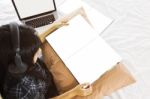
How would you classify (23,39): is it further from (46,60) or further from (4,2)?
(4,2)

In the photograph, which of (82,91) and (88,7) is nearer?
(82,91)

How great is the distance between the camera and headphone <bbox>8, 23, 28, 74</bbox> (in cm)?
70

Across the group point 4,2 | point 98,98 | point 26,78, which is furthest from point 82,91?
point 4,2

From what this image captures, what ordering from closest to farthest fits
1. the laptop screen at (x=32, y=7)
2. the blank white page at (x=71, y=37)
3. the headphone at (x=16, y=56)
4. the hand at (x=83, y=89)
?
1. the headphone at (x=16, y=56)
2. the hand at (x=83, y=89)
3. the blank white page at (x=71, y=37)
4. the laptop screen at (x=32, y=7)

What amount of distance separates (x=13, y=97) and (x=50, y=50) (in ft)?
0.90

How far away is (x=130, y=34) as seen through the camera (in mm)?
1162

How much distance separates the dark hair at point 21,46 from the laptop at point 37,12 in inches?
16.3

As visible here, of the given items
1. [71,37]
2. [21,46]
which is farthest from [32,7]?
[21,46]

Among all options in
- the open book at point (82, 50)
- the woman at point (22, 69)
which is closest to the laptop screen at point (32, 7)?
the open book at point (82, 50)

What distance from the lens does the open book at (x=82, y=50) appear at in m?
0.90

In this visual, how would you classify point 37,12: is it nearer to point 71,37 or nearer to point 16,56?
point 71,37

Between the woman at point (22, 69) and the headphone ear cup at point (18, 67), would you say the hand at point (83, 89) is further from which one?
the headphone ear cup at point (18, 67)

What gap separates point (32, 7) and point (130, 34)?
502 mm

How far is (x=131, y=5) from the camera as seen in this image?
1281 mm
